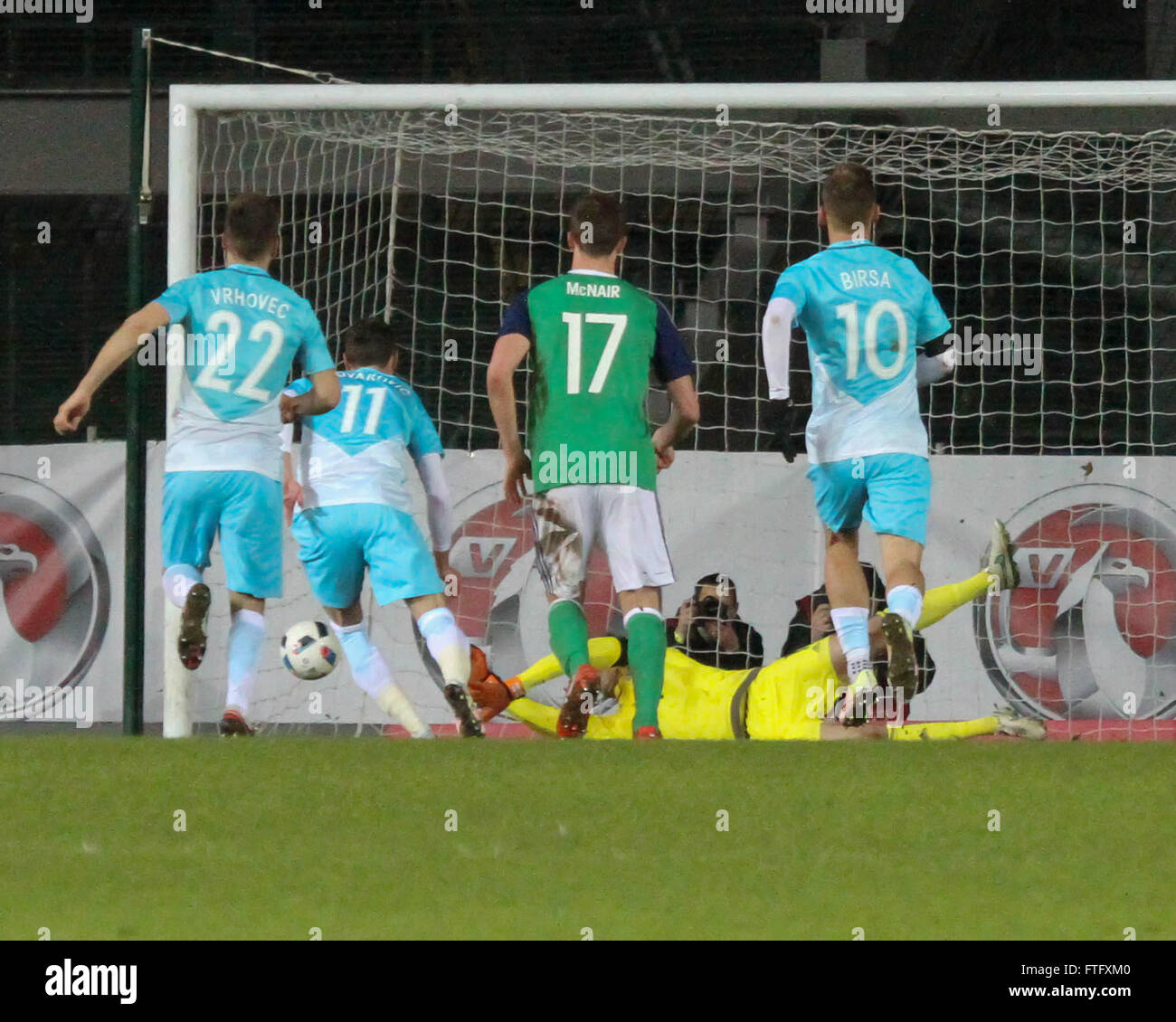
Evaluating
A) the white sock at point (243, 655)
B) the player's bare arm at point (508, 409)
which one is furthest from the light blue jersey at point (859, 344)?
the white sock at point (243, 655)

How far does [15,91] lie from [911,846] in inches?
484

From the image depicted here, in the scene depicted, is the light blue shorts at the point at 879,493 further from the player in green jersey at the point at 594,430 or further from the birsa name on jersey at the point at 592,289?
the birsa name on jersey at the point at 592,289

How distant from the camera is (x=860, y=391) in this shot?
20.5ft

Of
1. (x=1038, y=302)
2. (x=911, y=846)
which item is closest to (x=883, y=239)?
(x=1038, y=302)

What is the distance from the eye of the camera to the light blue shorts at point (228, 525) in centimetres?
628

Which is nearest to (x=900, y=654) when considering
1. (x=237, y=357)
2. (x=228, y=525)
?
(x=228, y=525)

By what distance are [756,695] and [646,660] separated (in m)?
1.07

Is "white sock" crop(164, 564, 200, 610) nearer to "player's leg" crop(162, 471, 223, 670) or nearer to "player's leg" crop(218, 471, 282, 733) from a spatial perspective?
"player's leg" crop(162, 471, 223, 670)

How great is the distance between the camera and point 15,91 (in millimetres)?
14070

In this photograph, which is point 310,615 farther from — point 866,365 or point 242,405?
point 866,365

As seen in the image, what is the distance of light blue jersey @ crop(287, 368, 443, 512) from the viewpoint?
21.5 feet

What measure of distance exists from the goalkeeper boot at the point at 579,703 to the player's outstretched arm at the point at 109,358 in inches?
72.0

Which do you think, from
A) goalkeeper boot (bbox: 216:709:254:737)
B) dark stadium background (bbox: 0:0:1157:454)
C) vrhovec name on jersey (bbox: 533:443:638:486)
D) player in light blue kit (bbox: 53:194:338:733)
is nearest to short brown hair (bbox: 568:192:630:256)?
vrhovec name on jersey (bbox: 533:443:638:486)

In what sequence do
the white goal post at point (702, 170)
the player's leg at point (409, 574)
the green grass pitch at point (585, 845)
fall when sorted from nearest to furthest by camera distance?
the green grass pitch at point (585, 845), the player's leg at point (409, 574), the white goal post at point (702, 170)
